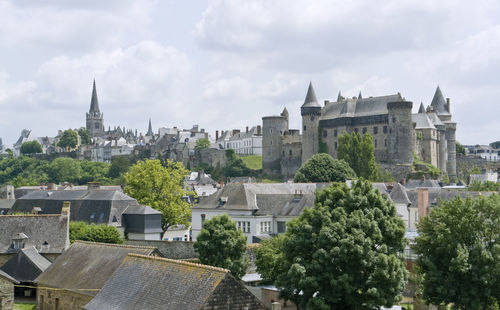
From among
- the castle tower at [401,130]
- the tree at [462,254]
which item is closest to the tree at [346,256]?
the tree at [462,254]

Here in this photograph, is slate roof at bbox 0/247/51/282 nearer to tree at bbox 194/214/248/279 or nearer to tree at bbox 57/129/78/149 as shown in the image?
tree at bbox 194/214/248/279

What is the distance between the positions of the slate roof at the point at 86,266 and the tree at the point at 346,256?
7179 mm

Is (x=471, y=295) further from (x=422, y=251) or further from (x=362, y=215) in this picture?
(x=362, y=215)

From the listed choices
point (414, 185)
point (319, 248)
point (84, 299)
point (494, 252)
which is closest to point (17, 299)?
point (84, 299)

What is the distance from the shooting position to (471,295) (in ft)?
95.2

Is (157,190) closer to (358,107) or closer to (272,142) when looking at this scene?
(358,107)

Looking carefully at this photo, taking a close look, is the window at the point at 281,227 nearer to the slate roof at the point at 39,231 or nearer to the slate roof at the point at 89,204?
the slate roof at the point at 89,204

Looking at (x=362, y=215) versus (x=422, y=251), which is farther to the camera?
(x=422, y=251)

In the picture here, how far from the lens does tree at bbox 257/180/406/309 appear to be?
89.4 ft

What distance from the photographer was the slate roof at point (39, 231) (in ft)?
132

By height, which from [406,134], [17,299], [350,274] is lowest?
[17,299]

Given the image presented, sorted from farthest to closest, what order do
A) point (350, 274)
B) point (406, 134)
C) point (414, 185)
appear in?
1. point (406, 134)
2. point (414, 185)
3. point (350, 274)

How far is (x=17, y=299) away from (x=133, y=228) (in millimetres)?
15376

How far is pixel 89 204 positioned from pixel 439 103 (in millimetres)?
89667
